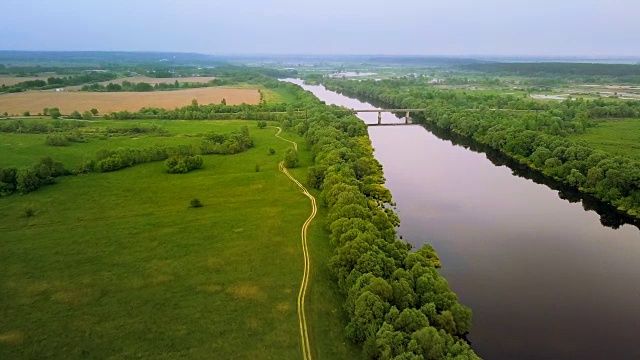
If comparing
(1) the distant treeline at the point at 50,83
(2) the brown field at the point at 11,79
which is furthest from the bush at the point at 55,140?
(2) the brown field at the point at 11,79

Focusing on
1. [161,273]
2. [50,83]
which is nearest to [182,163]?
[161,273]

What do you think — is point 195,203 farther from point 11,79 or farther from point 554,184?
point 11,79

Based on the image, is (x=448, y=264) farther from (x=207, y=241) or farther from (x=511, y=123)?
(x=511, y=123)

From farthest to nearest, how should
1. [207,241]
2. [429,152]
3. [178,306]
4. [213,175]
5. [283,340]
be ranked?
[429,152]
[213,175]
[207,241]
[178,306]
[283,340]

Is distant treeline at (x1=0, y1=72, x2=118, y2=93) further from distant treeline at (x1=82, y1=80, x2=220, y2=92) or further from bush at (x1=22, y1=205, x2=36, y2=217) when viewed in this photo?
bush at (x1=22, y1=205, x2=36, y2=217)

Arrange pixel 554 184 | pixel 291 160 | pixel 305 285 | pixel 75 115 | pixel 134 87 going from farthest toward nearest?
pixel 134 87 < pixel 75 115 < pixel 291 160 < pixel 554 184 < pixel 305 285

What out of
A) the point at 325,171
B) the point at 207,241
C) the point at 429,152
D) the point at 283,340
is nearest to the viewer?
the point at 283,340

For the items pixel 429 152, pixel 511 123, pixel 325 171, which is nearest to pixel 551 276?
pixel 325 171
